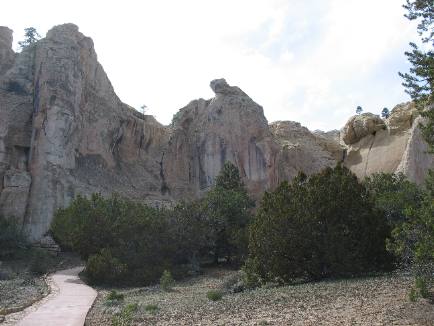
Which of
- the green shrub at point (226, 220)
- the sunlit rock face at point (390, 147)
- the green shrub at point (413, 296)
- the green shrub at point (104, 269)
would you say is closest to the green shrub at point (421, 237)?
the green shrub at point (413, 296)

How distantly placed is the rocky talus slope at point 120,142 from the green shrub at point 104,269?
2025 cm

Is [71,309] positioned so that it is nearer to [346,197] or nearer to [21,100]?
[346,197]

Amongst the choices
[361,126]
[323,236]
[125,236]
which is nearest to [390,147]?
[361,126]

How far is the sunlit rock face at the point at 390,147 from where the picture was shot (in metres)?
42.7

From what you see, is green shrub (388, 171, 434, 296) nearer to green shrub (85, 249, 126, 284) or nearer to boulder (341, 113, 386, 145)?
green shrub (85, 249, 126, 284)

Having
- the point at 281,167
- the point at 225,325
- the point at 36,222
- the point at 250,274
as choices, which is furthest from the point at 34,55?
the point at 225,325

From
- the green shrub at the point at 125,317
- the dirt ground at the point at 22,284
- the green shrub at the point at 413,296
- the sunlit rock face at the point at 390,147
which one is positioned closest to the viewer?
the green shrub at the point at 413,296

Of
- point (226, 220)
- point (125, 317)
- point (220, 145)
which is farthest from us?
point (220, 145)

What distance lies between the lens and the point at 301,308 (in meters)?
12.3

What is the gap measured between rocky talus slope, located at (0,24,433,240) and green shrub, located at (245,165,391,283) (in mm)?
25806

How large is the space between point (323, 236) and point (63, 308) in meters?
9.55

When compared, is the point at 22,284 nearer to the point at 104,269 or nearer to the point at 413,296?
the point at 104,269

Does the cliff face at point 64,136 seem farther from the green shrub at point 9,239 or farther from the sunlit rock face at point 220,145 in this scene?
the green shrub at point 9,239

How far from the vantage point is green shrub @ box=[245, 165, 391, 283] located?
17953mm
